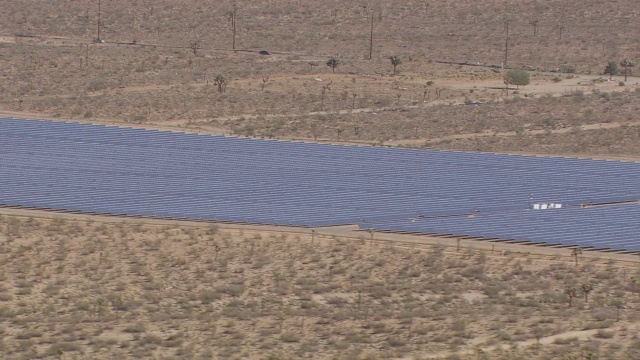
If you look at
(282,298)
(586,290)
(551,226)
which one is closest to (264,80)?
(551,226)

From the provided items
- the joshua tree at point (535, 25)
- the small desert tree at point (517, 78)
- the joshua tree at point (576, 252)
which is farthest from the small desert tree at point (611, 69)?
the joshua tree at point (576, 252)

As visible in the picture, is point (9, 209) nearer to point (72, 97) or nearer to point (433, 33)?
point (72, 97)

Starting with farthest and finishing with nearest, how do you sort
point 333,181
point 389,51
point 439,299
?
point 389,51
point 333,181
point 439,299

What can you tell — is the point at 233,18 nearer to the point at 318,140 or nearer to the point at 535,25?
the point at 535,25

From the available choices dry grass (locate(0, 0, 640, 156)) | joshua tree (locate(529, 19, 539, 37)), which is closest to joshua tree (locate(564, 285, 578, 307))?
dry grass (locate(0, 0, 640, 156))

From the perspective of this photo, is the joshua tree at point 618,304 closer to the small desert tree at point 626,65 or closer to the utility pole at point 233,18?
the small desert tree at point 626,65

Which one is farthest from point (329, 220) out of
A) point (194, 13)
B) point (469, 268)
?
point (194, 13)

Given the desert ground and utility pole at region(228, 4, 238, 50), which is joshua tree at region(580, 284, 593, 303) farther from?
utility pole at region(228, 4, 238, 50)
